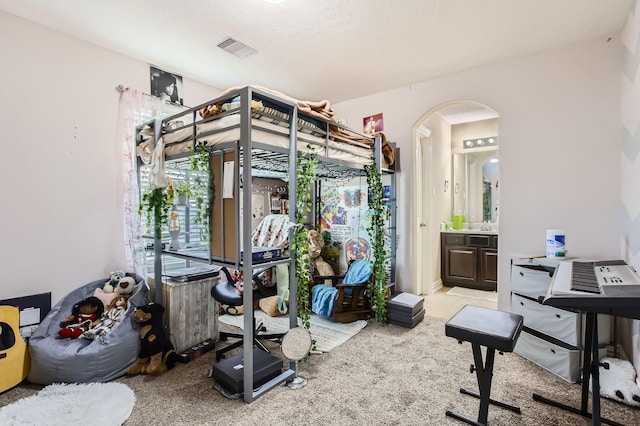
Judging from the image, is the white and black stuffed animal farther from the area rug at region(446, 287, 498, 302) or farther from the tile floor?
the area rug at region(446, 287, 498, 302)

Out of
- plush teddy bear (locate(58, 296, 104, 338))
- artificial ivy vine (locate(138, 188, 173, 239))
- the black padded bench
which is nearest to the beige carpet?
the black padded bench

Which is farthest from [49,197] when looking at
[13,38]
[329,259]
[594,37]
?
[594,37]

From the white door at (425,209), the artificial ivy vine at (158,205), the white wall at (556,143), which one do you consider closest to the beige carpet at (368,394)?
the artificial ivy vine at (158,205)

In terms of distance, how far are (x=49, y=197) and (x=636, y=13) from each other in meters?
4.56

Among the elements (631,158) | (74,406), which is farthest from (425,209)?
(74,406)

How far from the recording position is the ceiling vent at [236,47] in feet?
8.87

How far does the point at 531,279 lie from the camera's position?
2373 mm

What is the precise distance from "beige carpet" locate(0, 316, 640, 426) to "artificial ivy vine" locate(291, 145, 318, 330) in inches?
18.8

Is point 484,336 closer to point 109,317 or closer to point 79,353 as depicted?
point 79,353

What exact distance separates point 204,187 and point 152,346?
4.04ft

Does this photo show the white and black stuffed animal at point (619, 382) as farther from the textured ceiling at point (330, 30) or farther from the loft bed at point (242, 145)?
the textured ceiling at point (330, 30)

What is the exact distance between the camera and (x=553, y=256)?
95.8 inches

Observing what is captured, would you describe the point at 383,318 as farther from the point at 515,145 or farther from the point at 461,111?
the point at 461,111

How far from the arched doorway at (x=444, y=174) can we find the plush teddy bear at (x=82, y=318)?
3215 mm
